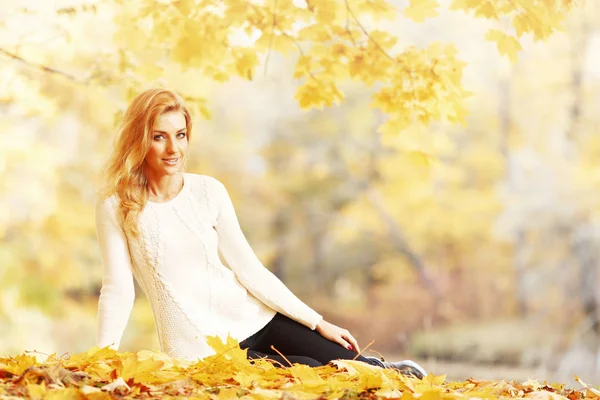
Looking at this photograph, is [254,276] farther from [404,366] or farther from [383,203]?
[383,203]

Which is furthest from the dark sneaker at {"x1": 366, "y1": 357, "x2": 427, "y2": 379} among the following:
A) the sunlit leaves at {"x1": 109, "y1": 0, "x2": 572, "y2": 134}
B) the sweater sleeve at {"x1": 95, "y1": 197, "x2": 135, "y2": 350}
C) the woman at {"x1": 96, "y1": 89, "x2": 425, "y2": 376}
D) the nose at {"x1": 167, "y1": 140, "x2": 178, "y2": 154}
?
the sunlit leaves at {"x1": 109, "y1": 0, "x2": 572, "y2": 134}

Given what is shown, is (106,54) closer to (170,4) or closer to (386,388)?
(170,4)

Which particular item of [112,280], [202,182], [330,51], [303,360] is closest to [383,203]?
[330,51]

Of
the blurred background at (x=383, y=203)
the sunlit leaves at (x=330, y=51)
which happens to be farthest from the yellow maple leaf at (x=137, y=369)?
the blurred background at (x=383, y=203)

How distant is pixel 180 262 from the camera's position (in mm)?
1881

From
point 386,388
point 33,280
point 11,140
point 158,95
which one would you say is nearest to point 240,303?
point 158,95

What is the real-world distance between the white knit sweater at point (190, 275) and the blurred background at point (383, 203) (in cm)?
577

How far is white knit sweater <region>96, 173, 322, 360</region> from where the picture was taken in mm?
1848

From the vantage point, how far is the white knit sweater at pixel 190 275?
185cm

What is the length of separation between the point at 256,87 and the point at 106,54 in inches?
279

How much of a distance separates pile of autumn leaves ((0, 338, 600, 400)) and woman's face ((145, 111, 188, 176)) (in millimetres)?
582

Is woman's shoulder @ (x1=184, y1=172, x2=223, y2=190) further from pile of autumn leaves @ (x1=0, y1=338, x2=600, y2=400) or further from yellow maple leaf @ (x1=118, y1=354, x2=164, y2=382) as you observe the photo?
yellow maple leaf @ (x1=118, y1=354, x2=164, y2=382)

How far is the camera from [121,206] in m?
1.86

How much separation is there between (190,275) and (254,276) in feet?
0.57
